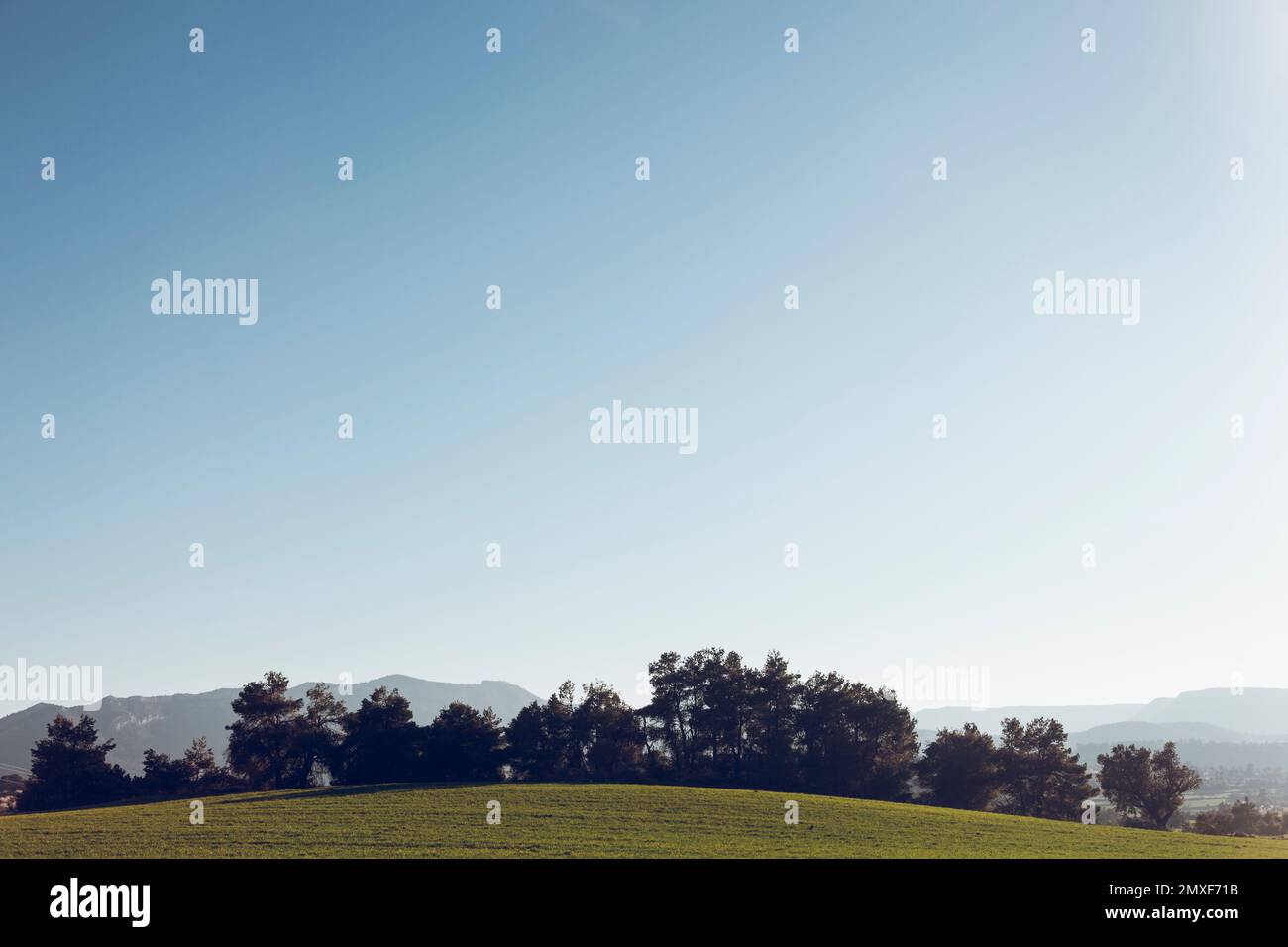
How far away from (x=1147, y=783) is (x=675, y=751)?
2156 inches

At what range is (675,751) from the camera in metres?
109

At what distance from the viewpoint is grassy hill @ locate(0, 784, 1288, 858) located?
44.9 metres

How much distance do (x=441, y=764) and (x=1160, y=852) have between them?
76908 mm

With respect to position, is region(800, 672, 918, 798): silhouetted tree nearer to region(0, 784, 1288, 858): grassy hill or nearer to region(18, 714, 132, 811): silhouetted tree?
region(0, 784, 1288, 858): grassy hill

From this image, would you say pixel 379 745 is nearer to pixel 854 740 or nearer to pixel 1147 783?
pixel 854 740

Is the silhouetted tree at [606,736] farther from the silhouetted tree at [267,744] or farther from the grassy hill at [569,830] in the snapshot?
the silhouetted tree at [267,744]

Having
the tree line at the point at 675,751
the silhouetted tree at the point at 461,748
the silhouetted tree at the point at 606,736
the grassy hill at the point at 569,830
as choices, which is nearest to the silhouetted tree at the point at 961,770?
the tree line at the point at 675,751

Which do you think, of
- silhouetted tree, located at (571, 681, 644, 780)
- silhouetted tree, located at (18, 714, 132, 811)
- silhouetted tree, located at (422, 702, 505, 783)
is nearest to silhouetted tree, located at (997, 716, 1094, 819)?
silhouetted tree, located at (571, 681, 644, 780)

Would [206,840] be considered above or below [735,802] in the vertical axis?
above

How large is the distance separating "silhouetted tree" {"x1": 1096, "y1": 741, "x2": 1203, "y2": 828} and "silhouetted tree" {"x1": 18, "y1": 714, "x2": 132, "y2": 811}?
4566 inches
